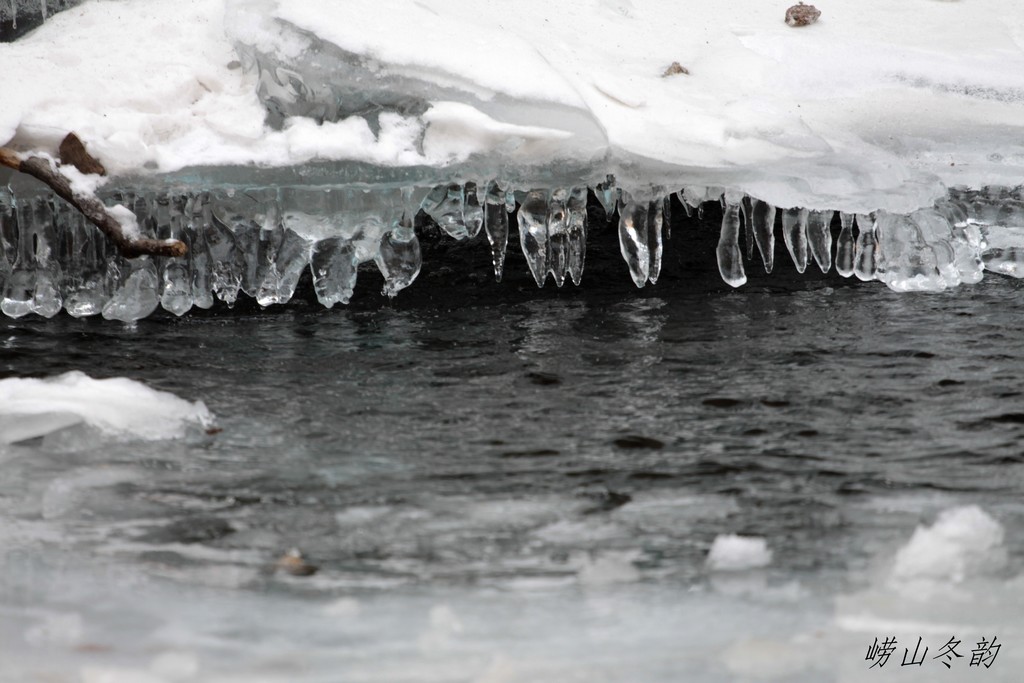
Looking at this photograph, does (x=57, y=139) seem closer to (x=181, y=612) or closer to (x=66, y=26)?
(x=66, y=26)

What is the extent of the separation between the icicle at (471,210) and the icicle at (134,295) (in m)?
0.97

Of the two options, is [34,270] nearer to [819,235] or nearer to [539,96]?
[539,96]

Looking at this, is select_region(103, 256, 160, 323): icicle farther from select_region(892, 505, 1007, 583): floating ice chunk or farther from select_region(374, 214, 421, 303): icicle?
select_region(892, 505, 1007, 583): floating ice chunk

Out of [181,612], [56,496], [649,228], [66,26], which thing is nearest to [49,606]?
[181,612]

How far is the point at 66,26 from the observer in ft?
11.6

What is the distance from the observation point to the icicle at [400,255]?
3.23m

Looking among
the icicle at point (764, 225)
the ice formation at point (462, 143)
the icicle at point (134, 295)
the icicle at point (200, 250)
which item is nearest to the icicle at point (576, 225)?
the ice formation at point (462, 143)

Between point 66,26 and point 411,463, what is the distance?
2.28 m

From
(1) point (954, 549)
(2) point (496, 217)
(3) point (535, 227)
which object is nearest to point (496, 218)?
(2) point (496, 217)

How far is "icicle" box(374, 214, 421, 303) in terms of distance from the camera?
127 inches

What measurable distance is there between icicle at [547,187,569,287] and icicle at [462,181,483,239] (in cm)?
22

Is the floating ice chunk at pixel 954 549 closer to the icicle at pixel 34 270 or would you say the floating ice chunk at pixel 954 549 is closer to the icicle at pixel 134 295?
the icicle at pixel 134 295

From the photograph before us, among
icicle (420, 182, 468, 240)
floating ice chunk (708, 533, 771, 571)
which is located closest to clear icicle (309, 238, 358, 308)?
icicle (420, 182, 468, 240)

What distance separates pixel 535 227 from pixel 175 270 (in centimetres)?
112
